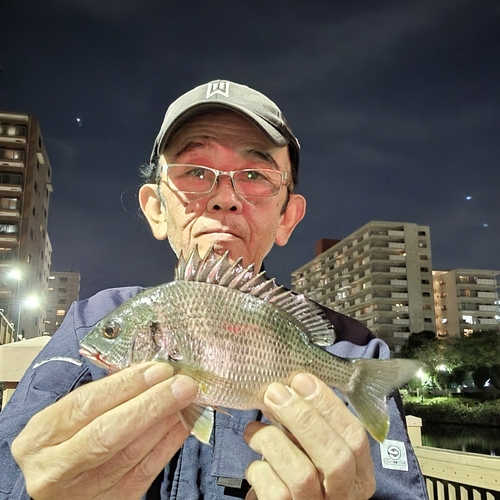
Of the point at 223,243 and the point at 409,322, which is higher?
the point at 409,322

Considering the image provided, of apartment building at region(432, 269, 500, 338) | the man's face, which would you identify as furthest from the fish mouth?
apartment building at region(432, 269, 500, 338)

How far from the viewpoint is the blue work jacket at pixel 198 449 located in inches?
89.2

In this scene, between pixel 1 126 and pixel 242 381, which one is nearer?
pixel 242 381

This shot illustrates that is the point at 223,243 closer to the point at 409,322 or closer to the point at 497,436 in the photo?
the point at 497,436

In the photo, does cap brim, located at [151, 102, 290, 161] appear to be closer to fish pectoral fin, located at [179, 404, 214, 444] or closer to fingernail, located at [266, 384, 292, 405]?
fingernail, located at [266, 384, 292, 405]

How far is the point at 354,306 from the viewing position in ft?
277

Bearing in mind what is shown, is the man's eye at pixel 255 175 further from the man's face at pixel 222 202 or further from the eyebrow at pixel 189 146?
the eyebrow at pixel 189 146

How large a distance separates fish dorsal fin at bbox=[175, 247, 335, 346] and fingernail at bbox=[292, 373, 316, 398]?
311 millimetres

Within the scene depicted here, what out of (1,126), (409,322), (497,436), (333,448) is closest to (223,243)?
(333,448)

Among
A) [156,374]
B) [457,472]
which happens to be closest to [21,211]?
[457,472]

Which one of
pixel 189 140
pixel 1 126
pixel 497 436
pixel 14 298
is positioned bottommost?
pixel 497 436

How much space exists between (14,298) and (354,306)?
5481 cm

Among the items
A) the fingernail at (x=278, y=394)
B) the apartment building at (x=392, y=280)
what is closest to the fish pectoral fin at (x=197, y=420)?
the fingernail at (x=278, y=394)

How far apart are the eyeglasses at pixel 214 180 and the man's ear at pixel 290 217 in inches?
15.7
